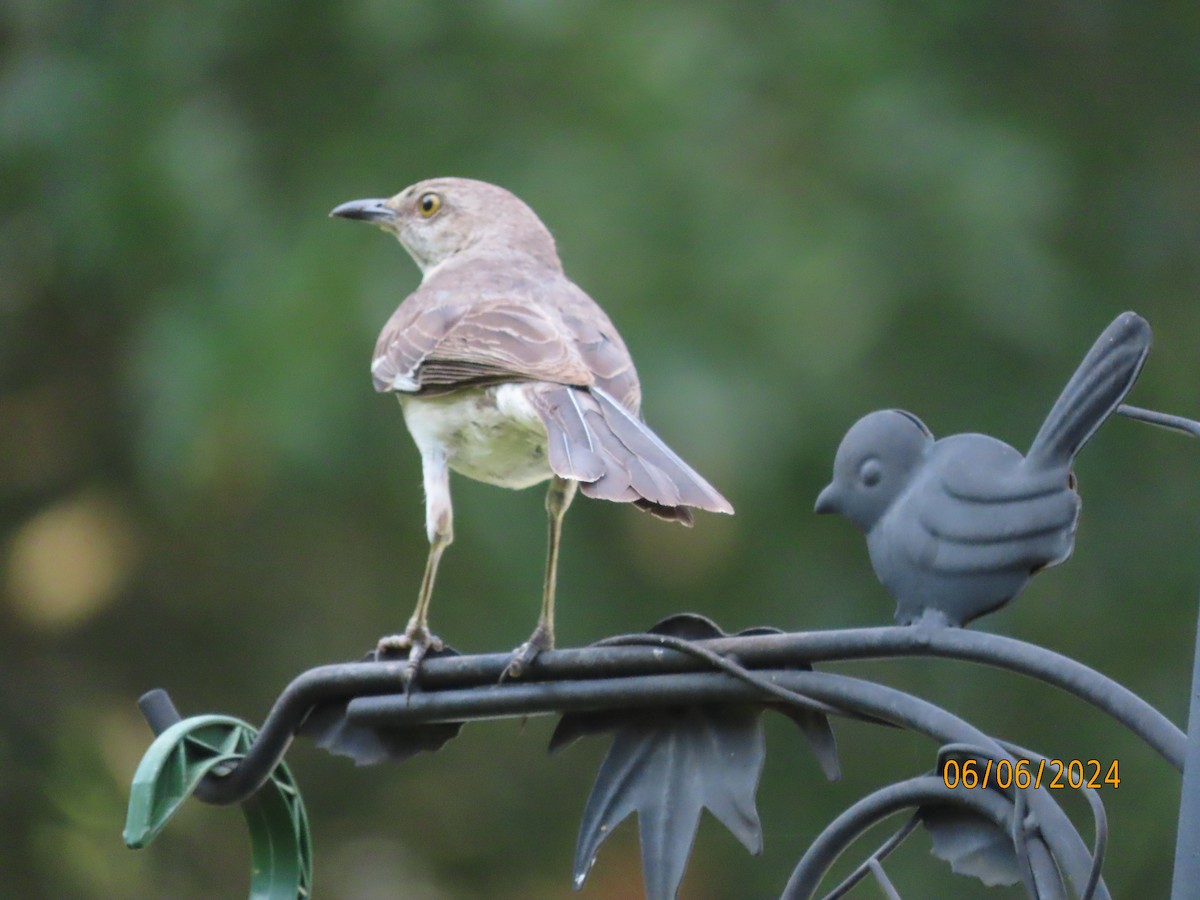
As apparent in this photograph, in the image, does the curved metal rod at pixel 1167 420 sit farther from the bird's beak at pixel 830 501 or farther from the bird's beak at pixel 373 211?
the bird's beak at pixel 373 211

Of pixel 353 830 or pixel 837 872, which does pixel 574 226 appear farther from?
pixel 353 830

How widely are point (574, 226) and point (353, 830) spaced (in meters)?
2.90

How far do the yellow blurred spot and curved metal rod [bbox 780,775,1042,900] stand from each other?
19.5 ft

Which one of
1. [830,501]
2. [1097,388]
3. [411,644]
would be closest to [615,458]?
[411,644]

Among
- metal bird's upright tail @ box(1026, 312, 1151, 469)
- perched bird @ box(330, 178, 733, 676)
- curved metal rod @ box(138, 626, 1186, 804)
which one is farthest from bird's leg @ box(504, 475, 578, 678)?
metal bird's upright tail @ box(1026, 312, 1151, 469)

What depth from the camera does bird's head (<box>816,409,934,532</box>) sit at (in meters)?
1.89

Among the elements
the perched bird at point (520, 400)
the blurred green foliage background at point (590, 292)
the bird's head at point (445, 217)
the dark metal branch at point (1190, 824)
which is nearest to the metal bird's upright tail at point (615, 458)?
the perched bird at point (520, 400)

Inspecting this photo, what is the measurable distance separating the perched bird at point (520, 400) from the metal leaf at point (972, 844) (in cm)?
70

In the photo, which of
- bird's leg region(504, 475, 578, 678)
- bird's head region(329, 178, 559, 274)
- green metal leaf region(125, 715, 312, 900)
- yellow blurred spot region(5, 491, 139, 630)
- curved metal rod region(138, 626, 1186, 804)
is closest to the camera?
curved metal rod region(138, 626, 1186, 804)

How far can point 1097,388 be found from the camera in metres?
1.72

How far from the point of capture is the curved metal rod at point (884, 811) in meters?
1.78

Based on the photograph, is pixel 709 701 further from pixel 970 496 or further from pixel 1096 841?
pixel 1096 841

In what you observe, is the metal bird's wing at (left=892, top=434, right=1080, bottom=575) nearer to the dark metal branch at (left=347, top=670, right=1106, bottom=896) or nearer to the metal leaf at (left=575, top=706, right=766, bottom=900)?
the dark metal branch at (left=347, top=670, right=1106, bottom=896)

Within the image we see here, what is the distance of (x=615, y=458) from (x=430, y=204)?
2358mm
